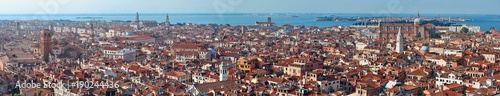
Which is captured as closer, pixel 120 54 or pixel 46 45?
pixel 46 45

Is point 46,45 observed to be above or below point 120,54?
above

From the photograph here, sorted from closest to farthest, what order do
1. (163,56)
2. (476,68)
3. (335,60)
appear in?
(476,68) → (335,60) → (163,56)

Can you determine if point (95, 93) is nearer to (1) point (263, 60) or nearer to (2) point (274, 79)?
(2) point (274, 79)

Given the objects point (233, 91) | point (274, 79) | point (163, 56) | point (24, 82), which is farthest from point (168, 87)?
point (163, 56)

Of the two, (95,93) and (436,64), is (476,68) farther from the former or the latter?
(95,93)

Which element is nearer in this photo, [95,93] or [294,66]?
[95,93]

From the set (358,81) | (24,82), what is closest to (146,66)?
(24,82)

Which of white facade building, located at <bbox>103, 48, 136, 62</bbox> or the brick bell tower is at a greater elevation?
the brick bell tower

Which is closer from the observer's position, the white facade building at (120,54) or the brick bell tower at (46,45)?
the brick bell tower at (46,45)

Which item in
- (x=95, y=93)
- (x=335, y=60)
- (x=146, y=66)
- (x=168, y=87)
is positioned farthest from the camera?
(x=335, y=60)

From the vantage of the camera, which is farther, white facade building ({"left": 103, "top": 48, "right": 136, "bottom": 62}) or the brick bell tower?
white facade building ({"left": 103, "top": 48, "right": 136, "bottom": 62})

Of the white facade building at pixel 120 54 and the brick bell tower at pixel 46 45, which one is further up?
the brick bell tower at pixel 46 45
